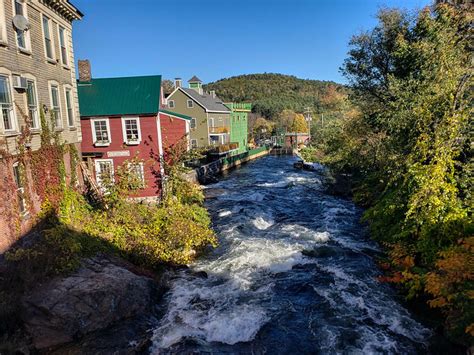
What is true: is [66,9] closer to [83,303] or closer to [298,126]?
[83,303]

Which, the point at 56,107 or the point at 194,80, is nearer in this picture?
the point at 56,107

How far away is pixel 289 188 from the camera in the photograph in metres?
28.4

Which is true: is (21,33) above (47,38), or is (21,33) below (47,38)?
below

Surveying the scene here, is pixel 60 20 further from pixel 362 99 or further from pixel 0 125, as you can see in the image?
pixel 362 99

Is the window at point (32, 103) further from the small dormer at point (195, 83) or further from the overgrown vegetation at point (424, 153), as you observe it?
the small dormer at point (195, 83)

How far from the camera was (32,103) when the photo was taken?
13.3m

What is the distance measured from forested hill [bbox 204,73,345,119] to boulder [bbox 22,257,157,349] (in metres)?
99.2

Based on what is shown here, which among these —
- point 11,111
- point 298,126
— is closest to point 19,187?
point 11,111

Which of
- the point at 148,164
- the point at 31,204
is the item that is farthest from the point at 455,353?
the point at 148,164

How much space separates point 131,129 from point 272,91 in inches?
5103

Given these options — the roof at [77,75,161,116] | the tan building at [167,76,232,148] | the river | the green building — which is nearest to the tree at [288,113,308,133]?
the green building

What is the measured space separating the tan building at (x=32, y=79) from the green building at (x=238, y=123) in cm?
3931

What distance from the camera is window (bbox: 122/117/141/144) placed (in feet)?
67.2

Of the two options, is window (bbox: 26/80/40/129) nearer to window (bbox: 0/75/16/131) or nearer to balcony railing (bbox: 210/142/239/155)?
window (bbox: 0/75/16/131)
